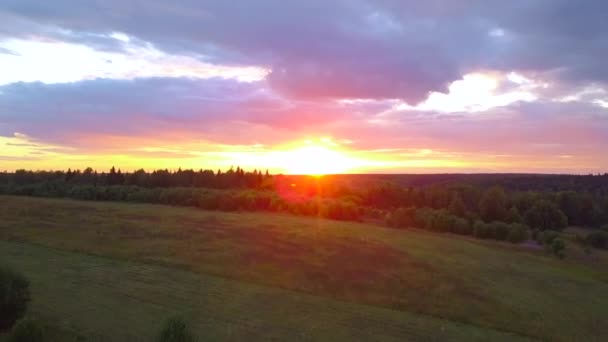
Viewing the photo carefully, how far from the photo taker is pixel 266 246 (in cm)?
5369

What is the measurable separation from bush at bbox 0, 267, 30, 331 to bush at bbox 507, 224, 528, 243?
6218 centimetres

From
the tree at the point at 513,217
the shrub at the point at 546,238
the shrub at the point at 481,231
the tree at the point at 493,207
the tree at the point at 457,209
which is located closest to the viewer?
the shrub at the point at 546,238

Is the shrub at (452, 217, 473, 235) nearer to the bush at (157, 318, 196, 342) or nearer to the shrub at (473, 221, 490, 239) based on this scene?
the shrub at (473, 221, 490, 239)

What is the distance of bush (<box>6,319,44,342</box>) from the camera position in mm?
17500

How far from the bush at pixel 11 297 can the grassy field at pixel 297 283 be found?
2.39 meters

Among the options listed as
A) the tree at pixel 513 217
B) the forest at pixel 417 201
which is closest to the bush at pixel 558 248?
the forest at pixel 417 201

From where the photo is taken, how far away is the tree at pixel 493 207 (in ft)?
301

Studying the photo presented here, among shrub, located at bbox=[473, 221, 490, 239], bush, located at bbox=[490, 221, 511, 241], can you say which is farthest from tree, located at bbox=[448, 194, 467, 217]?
bush, located at bbox=[490, 221, 511, 241]

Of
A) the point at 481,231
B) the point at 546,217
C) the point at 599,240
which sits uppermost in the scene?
the point at 546,217

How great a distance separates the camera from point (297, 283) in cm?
3991

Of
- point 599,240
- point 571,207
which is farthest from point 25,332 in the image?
point 571,207

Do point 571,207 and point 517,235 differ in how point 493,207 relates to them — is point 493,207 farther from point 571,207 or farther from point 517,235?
point 517,235

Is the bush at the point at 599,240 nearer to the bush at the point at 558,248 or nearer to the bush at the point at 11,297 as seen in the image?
the bush at the point at 558,248

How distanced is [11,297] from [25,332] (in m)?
6.08
